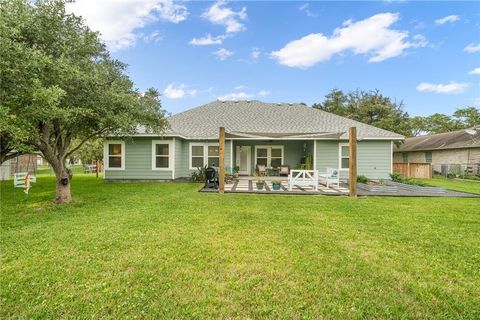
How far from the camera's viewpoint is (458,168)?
17.3m

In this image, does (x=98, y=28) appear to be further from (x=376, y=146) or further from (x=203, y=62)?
(x=376, y=146)

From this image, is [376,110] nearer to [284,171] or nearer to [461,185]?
[461,185]

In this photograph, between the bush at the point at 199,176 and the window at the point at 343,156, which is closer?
the bush at the point at 199,176

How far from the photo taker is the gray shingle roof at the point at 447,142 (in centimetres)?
1812

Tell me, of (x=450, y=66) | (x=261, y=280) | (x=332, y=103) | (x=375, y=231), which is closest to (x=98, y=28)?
(x=261, y=280)

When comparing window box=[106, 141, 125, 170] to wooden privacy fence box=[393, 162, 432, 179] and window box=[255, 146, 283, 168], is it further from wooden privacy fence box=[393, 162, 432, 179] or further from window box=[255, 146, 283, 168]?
wooden privacy fence box=[393, 162, 432, 179]

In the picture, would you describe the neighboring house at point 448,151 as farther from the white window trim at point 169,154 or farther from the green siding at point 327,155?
the white window trim at point 169,154

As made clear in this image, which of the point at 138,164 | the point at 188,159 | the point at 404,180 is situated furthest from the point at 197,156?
the point at 404,180

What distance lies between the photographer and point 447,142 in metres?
20.0

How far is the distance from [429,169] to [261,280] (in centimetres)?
1857

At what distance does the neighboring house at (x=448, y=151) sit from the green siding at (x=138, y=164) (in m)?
20.2

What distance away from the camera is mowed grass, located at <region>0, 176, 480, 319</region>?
7.62 feet

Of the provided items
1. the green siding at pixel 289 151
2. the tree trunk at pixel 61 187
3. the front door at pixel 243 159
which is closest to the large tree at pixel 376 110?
the green siding at pixel 289 151

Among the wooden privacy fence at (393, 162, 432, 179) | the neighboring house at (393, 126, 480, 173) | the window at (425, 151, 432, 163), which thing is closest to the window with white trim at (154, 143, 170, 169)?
the wooden privacy fence at (393, 162, 432, 179)
